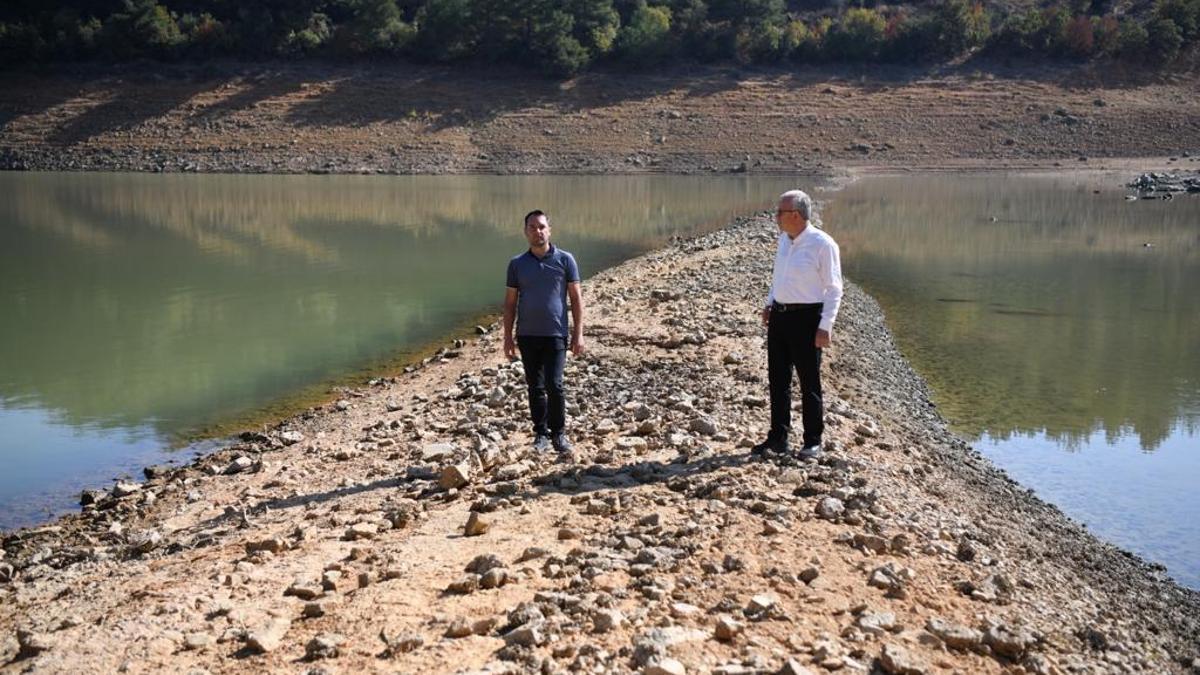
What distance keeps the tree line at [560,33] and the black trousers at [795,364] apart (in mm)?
62477

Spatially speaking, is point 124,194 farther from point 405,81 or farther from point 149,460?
point 149,460

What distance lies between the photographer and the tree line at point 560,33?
68500 millimetres

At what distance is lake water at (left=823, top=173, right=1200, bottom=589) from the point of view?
9906 mm

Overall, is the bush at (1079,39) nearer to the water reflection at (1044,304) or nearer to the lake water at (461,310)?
the lake water at (461,310)

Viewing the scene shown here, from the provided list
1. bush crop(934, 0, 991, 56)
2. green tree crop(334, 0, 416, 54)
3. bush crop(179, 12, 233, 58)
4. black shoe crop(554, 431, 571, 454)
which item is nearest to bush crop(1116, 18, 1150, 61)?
bush crop(934, 0, 991, 56)

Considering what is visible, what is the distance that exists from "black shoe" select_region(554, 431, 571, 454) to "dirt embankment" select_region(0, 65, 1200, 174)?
1936 inches

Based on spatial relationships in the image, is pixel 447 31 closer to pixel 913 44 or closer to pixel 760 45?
pixel 760 45

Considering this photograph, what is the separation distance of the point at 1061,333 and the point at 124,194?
115 ft

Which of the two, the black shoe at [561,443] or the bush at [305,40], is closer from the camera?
the black shoe at [561,443]

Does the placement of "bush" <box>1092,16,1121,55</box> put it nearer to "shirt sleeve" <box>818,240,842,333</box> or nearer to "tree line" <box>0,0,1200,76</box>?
"tree line" <box>0,0,1200,76</box>

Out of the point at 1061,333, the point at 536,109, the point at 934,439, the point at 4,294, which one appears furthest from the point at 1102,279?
the point at 536,109

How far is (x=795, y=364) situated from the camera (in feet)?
26.2

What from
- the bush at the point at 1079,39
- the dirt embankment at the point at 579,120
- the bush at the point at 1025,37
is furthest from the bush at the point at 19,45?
the bush at the point at 1079,39

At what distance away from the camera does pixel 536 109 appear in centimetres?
6412
